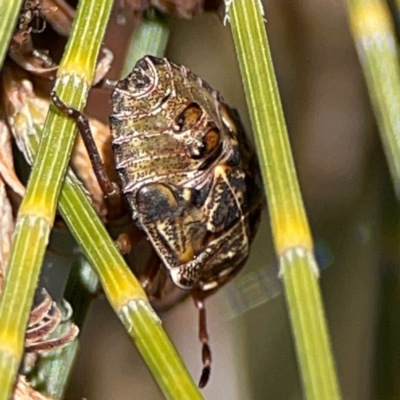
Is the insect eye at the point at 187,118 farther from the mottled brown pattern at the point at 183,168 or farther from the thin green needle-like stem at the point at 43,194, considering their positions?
the thin green needle-like stem at the point at 43,194

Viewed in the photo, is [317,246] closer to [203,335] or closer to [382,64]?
[203,335]

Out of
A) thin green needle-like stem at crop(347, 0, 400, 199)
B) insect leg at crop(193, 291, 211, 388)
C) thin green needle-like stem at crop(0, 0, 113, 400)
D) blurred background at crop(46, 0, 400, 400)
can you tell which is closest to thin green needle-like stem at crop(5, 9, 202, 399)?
thin green needle-like stem at crop(0, 0, 113, 400)

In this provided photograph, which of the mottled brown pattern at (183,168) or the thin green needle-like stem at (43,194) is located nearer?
the thin green needle-like stem at (43,194)

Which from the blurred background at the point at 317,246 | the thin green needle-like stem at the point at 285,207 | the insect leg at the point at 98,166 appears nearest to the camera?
the thin green needle-like stem at the point at 285,207

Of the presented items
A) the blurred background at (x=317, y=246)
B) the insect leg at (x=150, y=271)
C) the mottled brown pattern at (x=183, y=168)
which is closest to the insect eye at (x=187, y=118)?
the mottled brown pattern at (x=183, y=168)

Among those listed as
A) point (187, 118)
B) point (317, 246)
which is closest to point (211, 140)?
point (187, 118)

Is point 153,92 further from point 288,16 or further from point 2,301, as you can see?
point 288,16

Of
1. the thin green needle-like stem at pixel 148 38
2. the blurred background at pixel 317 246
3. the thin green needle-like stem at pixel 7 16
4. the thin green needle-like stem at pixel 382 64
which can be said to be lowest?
the blurred background at pixel 317 246
